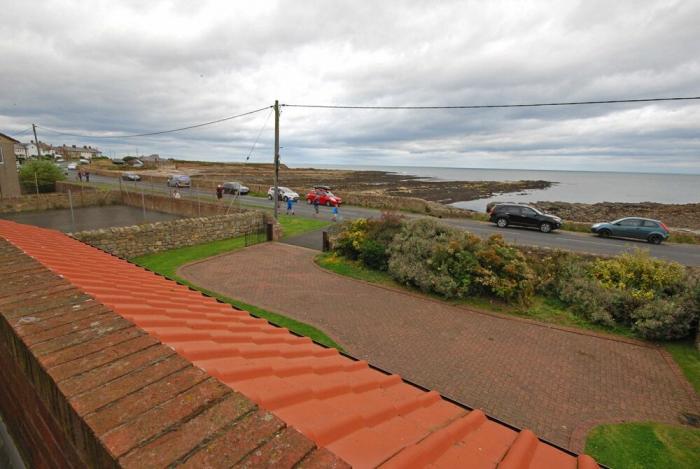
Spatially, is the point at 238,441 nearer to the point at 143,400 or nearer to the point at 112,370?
the point at 143,400

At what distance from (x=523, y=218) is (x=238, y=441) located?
90.7 feet

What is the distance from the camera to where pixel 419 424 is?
3021mm

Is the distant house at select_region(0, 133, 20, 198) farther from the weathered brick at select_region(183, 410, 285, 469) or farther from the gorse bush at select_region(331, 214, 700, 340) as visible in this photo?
the weathered brick at select_region(183, 410, 285, 469)

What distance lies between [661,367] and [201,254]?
61.2 ft

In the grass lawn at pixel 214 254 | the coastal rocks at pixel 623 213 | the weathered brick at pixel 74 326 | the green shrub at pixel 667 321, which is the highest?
the weathered brick at pixel 74 326

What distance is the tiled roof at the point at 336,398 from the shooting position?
2355 millimetres

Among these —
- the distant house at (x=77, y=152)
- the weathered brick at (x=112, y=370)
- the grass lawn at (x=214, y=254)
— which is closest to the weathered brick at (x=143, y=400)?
the weathered brick at (x=112, y=370)

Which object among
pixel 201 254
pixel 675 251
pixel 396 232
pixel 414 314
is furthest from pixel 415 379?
pixel 675 251

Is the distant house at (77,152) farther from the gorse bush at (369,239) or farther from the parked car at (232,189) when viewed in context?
the gorse bush at (369,239)

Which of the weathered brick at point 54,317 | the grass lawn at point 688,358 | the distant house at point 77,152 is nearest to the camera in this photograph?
the weathered brick at point 54,317

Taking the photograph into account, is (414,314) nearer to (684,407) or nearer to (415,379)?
(415,379)

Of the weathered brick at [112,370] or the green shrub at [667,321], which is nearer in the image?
the weathered brick at [112,370]

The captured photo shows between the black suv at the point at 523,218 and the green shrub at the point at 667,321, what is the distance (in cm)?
1446

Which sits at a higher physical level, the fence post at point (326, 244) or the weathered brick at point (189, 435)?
the weathered brick at point (189, 435)
